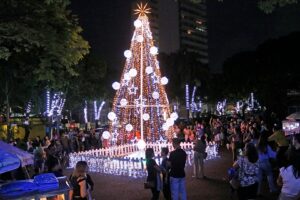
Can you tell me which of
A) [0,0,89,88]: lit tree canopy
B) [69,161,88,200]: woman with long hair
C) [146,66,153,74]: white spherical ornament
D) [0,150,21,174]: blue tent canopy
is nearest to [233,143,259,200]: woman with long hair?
[69,161,88,200]: woman with long hair

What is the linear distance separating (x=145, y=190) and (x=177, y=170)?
4.23 m

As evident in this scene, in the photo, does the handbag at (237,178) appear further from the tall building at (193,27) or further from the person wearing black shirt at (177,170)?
the tall building at (193,27)

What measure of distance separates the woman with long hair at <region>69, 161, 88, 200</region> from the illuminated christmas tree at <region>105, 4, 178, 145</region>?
1286 cm

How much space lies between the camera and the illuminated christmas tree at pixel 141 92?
22281 millimetres

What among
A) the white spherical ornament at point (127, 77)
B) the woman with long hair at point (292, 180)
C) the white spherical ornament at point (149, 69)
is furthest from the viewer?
the white spherical ornament at point (127, 77)

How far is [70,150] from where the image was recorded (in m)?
25.9

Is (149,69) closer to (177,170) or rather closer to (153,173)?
(153,173)

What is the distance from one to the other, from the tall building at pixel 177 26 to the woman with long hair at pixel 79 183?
95.2 meters

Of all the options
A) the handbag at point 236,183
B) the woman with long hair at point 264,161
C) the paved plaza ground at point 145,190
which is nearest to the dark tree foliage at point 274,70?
the paved plaza ground at point 145,190

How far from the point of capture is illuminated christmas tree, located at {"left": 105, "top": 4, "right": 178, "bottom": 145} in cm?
2228

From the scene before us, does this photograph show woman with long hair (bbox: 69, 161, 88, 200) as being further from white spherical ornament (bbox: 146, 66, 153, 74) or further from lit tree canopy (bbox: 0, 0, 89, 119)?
white spherical ornament (bbox: 146, 66, 153, 74)

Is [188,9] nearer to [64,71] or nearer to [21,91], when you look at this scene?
[21,91]

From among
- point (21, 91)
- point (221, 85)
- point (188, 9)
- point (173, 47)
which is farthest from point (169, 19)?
point (21, 91)

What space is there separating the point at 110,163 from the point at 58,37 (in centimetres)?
820
